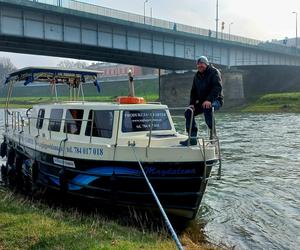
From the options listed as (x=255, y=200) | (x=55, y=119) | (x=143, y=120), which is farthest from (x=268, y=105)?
(x=143, y=120)

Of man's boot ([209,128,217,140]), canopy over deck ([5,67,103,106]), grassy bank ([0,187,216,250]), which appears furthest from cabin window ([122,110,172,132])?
canopy over deck ([5,67,103,106])

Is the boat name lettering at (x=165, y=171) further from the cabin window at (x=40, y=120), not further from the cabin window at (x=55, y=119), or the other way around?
the cabin window at (x=40, y=120)

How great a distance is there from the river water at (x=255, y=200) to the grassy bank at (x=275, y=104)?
106 feet

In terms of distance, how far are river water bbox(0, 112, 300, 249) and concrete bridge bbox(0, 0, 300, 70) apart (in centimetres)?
1967

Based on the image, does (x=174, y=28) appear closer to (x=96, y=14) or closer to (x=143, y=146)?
(x=96, y=14)

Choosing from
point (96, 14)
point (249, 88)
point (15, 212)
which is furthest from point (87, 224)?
point (249, 88)

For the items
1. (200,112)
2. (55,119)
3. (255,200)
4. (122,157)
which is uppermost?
(200,112)

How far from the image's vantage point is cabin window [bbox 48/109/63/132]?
12104mm

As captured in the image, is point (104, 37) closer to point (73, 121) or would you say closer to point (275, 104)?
→ point (275, 104)

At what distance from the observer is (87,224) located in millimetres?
8266

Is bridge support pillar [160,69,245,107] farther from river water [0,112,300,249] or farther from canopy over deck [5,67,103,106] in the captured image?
canopy over deck [5,67,103,106]

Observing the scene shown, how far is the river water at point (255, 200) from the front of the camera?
940cm

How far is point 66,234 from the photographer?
718 centimetres

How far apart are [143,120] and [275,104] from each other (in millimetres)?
49434
